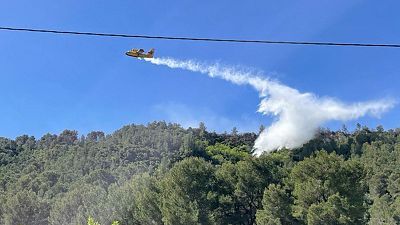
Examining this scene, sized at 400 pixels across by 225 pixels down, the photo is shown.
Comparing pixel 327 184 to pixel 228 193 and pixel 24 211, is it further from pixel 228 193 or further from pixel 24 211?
pixel 24 211

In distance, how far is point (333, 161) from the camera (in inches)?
1475

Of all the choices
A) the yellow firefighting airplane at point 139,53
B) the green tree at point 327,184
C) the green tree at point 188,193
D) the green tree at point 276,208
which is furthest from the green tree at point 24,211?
the yellow firefighting airplane at point 139,53

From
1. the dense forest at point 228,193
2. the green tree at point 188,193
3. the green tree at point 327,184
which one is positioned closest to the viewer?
the green tree at point 327,184


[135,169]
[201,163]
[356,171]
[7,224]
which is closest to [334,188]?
[356,171]

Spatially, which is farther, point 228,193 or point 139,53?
point 228,193

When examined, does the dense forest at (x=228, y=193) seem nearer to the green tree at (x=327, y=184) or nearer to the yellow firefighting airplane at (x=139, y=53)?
the green tree at (x=327, y=184)

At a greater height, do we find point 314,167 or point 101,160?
point 101,160

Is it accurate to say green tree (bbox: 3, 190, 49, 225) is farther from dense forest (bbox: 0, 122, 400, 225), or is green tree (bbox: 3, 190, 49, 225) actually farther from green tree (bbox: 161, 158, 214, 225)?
green tree (bbox: 161, 158, 214, 225)

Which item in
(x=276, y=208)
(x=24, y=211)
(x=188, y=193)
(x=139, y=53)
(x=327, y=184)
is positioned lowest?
(x=139, y=53)

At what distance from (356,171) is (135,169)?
77284mm

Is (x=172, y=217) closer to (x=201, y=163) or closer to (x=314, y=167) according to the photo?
(x=201, y=163)

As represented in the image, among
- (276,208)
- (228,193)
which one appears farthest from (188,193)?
(276,208)

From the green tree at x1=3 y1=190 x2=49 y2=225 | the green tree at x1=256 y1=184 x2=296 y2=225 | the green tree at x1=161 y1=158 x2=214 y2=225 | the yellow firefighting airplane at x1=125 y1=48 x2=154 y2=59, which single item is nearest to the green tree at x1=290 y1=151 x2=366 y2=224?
the green tree at x1=256 y1=184 x2=296 y2=225

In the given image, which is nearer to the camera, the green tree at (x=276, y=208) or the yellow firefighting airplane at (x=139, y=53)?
the yellow firefighting airplane at (x=139, y=53)
